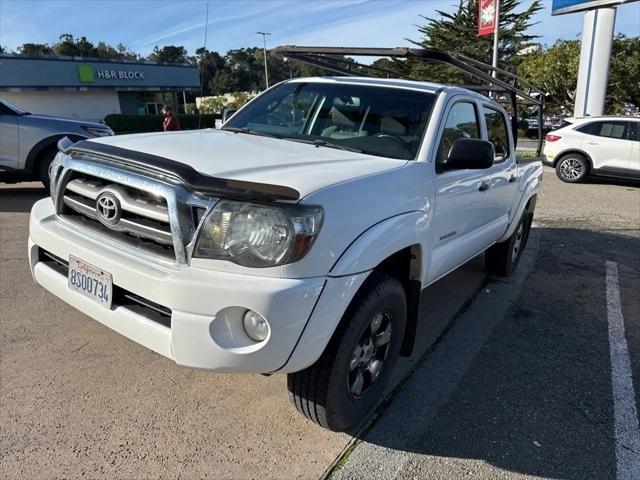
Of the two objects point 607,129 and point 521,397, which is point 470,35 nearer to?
point 607,129

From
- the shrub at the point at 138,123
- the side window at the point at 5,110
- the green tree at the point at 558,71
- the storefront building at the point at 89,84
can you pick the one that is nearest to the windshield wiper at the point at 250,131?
the side window at the point at 5,110

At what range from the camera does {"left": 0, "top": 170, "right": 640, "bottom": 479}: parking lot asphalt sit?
2293 mm

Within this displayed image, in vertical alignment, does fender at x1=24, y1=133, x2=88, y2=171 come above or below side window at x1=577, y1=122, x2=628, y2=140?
below

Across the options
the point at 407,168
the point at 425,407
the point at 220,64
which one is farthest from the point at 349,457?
the point at 220,64

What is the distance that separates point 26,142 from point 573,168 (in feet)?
37.2

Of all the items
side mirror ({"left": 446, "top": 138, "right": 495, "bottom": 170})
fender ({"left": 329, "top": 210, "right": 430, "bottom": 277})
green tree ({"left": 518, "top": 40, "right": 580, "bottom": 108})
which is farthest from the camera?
green tree ({"left": 518, "top": 40, "right": 580, "bottom": 108})

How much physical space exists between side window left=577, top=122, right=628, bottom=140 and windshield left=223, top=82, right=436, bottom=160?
10.0 meters

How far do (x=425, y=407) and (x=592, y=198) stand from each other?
891 centimetres

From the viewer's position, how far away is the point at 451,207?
10.3 feet

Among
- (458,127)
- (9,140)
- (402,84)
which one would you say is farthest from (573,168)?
(9,140)

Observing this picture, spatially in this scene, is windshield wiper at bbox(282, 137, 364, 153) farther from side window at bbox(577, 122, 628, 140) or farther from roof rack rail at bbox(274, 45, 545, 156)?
Answer: side window at bbox(577, 122, 628, 140)

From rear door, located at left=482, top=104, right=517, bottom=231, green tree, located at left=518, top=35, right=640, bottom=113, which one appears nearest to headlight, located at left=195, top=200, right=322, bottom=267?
rear door, located at left=482, top=104, right=517, bottom=231

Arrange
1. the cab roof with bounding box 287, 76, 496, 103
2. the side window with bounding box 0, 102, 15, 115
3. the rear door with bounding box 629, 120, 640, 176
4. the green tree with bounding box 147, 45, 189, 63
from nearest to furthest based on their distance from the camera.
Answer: the cab roof with bounding box 287, 76, 496, 103
the side window with bounding box 0, 102, 15, 115
the rear door with bounding box 629, 120, 640, 176
the green tree with bounding box 147, 45, 189, 63

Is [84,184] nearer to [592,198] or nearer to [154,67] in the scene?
[592,198]
